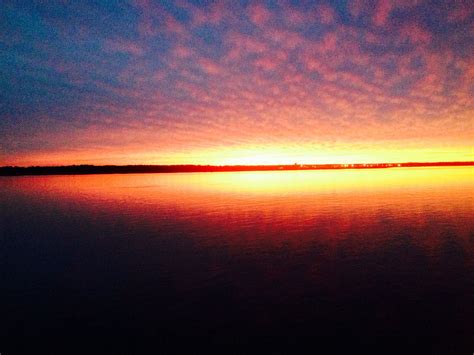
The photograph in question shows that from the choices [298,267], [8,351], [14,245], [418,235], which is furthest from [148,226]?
[418,235]

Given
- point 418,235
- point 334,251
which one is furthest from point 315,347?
point 418,235

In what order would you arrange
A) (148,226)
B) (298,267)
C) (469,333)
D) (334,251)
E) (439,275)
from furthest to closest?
(148,226), (334,251), (298,267), (439,275), (469,333)

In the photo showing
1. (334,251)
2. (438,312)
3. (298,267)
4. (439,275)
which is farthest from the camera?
(334,251)

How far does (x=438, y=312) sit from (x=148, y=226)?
21.4 meters

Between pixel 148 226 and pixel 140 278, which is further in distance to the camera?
pixel 148 226

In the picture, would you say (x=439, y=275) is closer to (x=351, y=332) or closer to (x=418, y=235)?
(x=351, y=332)

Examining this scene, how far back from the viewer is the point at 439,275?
13.6 meters

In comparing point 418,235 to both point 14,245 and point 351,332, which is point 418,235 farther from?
point 14,245

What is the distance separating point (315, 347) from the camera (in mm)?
8633

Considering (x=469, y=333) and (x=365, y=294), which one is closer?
(x=469, y=333)

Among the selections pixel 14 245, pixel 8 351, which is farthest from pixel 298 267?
pixel 14 245

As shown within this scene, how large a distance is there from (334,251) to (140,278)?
10213 mm

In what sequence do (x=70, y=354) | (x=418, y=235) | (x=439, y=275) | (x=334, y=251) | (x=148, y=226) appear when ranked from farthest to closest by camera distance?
1. (x=148, y=226)
2. (x=418, y=235)
3. (x=334, y=251)
4. (x=439, y=275)
5. (x=70, y=354)

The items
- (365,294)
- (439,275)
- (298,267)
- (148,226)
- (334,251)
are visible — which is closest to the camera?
(365,294)
